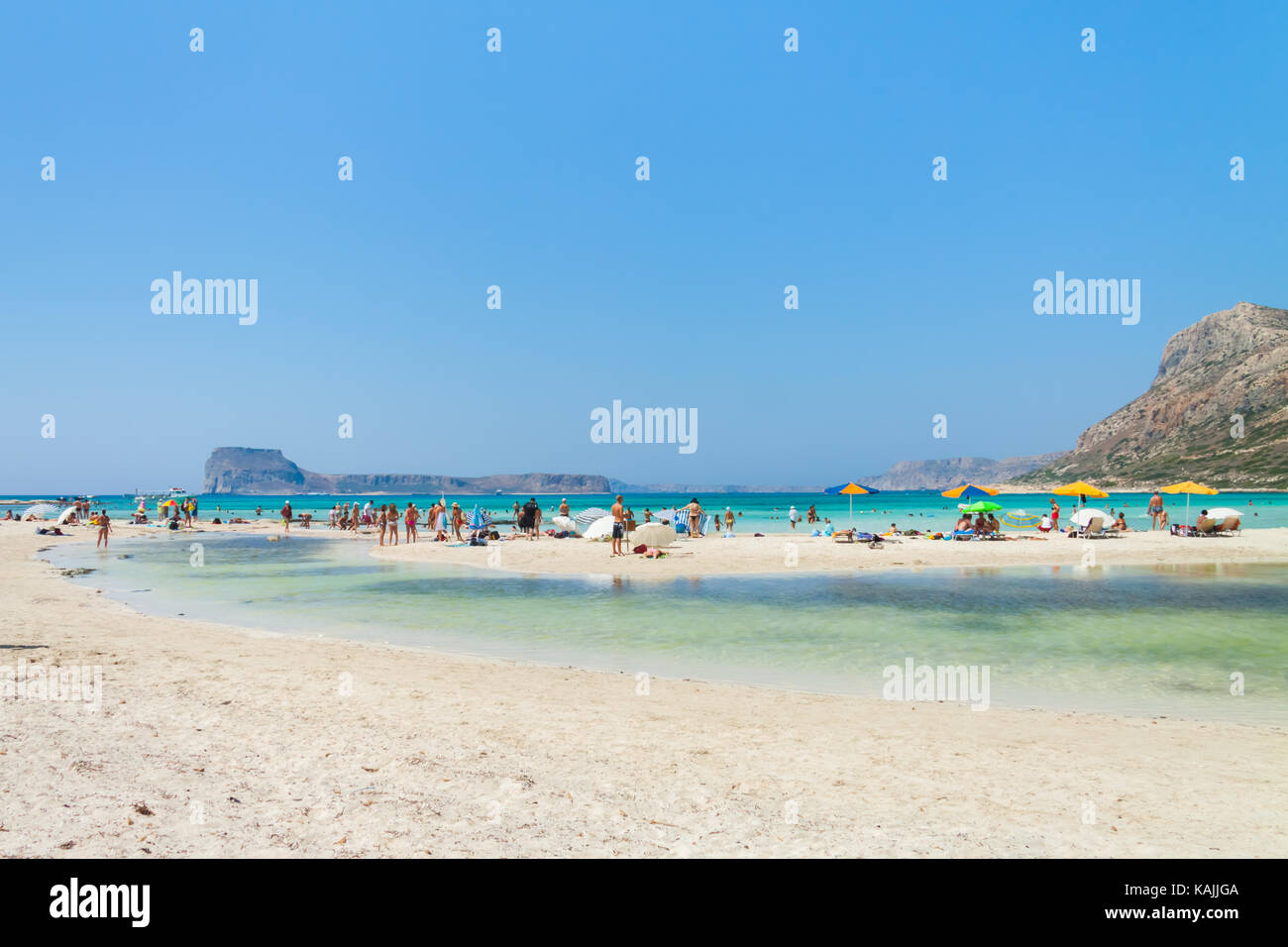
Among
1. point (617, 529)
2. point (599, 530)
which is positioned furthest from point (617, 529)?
point (599, 530)

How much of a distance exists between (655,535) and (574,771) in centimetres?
2212

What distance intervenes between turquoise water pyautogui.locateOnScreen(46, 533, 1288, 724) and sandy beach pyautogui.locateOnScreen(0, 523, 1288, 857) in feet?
4.94

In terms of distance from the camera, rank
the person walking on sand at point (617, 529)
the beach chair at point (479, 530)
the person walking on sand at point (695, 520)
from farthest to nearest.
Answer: the person walking on sand at point (695, 520)
the beach chair at point (479, 530)
the person walking on sand at point (617, 529)

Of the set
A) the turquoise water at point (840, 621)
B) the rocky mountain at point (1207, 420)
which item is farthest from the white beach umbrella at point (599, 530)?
the rocky mountain at point (1207, 420)

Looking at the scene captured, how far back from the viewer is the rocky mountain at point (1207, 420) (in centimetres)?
12231

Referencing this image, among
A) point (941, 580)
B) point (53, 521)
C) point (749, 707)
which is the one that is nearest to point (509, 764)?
point (749, 707)

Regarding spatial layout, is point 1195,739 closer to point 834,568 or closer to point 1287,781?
point 1287,781

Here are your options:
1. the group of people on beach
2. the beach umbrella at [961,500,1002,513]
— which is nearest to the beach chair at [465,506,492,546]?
the group of people on beach

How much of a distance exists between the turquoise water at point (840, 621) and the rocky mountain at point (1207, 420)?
114371mm

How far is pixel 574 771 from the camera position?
609cm

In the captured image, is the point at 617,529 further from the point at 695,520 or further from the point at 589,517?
the point at 589,517

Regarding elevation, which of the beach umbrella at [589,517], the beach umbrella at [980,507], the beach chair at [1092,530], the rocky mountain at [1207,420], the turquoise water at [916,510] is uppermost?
the rocky mountain at [1207,420]

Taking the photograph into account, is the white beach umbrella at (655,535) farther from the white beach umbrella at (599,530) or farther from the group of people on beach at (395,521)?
the group of people on beach at (395,521)

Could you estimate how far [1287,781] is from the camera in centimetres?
609
